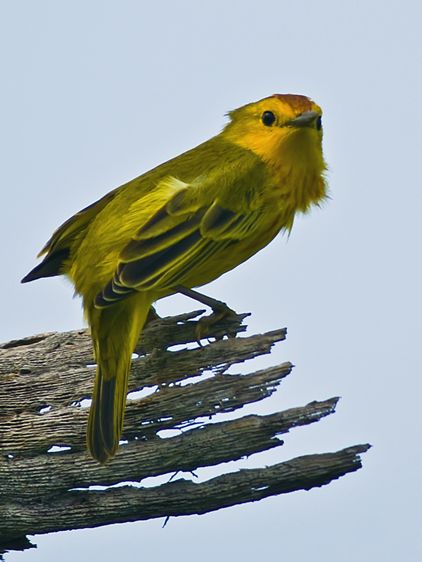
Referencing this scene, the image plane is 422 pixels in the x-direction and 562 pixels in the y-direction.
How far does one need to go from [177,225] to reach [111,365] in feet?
2.79

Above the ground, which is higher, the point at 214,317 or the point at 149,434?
the point at 214,317

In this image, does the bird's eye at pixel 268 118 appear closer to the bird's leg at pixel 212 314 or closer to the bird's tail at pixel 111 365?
the bird's leg at pixel 212 314

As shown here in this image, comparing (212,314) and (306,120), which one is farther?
(306,120)

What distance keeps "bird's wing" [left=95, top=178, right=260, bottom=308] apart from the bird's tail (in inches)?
6.9

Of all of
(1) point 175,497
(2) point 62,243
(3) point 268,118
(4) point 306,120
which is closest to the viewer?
(1) point 175,497

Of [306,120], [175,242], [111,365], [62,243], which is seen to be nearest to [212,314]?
[175,242]

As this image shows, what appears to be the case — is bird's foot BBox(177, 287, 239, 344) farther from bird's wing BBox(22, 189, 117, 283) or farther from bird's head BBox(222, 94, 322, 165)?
bird's head BBox(222, 94, 322, 165)

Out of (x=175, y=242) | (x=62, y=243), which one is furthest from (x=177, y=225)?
(x=62, y=243)

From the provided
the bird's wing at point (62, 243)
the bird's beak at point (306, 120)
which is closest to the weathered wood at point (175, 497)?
the bird's wing at point (62, 243)

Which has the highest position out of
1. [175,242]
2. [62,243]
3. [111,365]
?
[62,243]

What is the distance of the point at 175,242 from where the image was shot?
5.39 meters

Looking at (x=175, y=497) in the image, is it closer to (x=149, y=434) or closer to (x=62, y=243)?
(x=149, y=434)

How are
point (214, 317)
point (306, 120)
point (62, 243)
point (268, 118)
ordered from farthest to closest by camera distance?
point (268, 118) < point (306, 120) < point (62, 243) < point (214, 317)

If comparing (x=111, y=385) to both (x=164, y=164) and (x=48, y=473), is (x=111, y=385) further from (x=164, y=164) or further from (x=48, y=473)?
(x=164, y=164)
